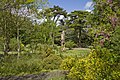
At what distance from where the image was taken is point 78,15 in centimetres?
4244

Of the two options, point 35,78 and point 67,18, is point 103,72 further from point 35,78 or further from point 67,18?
point 67,18

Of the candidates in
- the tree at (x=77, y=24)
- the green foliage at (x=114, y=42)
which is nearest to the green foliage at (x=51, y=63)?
the green foliage at (x=114, y=42)

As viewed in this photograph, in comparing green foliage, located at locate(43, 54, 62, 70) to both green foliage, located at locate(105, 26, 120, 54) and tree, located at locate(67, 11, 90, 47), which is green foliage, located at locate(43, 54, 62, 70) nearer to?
green foliage, located at locate(105, 26, 120, 54)

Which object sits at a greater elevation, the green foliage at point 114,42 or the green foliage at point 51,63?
the green foliage at point 114,42

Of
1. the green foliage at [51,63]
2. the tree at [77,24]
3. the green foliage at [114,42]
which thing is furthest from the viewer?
the tree at [77,24]

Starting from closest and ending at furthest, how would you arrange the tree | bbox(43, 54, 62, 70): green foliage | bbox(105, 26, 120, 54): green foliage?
bbox(105, 26, 120, 54): green foliage
bbox(43, 54, 62, 70): green foliage
the tree

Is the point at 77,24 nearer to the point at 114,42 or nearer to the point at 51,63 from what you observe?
the point at 51,63

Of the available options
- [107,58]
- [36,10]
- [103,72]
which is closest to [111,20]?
[107,58]

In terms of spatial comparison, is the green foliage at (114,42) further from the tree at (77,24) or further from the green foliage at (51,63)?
the tree at (77,24)

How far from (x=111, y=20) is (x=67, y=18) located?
134ft

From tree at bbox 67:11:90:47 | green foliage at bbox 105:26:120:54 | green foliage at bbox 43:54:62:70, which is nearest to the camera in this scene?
green foliage at bbox 105:26:120:54

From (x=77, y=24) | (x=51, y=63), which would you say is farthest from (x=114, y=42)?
(x=77, y=24)

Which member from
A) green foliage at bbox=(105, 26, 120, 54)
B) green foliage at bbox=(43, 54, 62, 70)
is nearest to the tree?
green foliage at bbox=(43, 54, 62, 70)

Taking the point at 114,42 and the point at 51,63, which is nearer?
the point at 114,42
